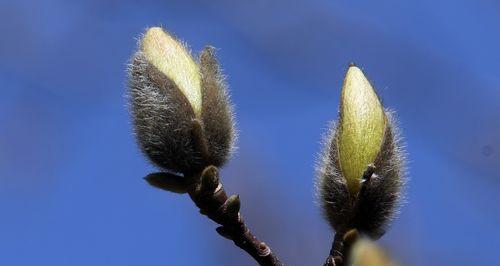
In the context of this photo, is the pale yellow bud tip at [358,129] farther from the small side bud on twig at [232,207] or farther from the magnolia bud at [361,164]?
the small side bud on twig at [232,207]

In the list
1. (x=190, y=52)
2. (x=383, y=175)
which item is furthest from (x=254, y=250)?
(x=190, y=52)

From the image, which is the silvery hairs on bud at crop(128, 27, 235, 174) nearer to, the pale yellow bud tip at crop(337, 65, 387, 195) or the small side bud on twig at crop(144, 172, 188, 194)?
the small side bud on twig at crop(144, 172, 188, 194)

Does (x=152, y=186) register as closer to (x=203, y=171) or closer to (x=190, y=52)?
(x=203, y=171)

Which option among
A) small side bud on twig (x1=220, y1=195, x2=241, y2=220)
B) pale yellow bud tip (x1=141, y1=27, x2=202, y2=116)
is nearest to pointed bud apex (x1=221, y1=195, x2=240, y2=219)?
small side bud on twig (x1=220, y1=195, x2=241, y2=220)

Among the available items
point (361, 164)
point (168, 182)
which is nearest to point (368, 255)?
point (361, 164)

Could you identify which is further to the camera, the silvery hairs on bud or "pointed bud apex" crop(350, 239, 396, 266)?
the silvery hairs on bud

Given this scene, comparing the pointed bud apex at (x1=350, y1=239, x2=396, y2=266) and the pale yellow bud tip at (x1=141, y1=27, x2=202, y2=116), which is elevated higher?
the pale yellow bud tip at (x1=141, y1=27, x2=202, y2=116)
